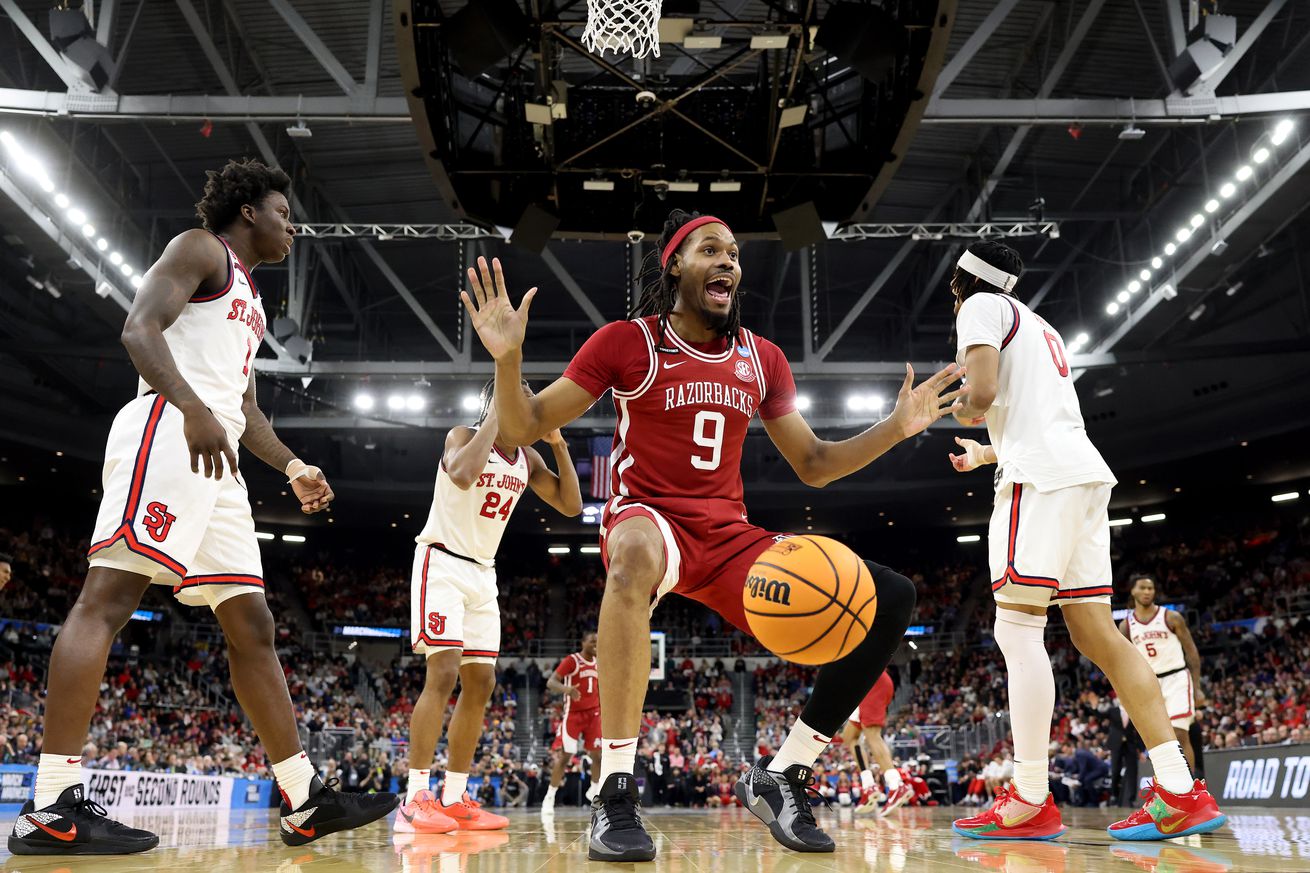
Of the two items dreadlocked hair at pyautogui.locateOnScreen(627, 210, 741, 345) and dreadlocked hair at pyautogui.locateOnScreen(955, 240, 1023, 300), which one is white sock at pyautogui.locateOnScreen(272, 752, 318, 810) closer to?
dreadlocked hair at pyautogui.locateOnScreen(627, 210, 741, 345)

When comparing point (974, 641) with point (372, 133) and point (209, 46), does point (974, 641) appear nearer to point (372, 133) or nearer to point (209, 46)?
point (372, 133)

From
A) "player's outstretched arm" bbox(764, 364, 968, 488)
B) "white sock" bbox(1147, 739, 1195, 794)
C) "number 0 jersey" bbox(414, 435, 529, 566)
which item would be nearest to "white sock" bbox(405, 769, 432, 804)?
"number 0 jersey" bbox(414, 435, 529, 566)

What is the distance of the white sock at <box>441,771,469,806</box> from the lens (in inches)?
223

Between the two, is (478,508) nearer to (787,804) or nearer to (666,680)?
(787,804)

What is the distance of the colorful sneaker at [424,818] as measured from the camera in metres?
5.31

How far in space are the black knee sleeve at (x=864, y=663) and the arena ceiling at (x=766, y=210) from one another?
702 centimetres

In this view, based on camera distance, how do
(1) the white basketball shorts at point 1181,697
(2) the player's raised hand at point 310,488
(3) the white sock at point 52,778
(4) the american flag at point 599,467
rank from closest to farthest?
(3) the white sock at point 52,778, (2) the player's raised hand at point 310,488, (1) the white basketball shorts at point 1181,697, (4) the american flag at point 599,467

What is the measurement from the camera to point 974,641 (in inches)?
1228

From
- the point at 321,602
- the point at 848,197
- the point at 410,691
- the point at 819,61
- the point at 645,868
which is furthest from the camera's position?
the point at 321,602

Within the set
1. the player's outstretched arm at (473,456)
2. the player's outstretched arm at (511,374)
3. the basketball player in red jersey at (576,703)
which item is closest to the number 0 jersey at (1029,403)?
the player's outstretched arm at (511,374)

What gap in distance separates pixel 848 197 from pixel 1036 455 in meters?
7.17

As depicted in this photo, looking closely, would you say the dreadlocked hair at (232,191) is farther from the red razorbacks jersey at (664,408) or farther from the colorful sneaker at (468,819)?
the colorful sneaker at (468,819)

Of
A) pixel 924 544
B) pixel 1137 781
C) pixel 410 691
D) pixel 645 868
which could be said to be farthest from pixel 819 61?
pixel 924 544

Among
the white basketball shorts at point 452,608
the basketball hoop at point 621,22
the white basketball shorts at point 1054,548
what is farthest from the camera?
the basketball hoop at point 621,22
